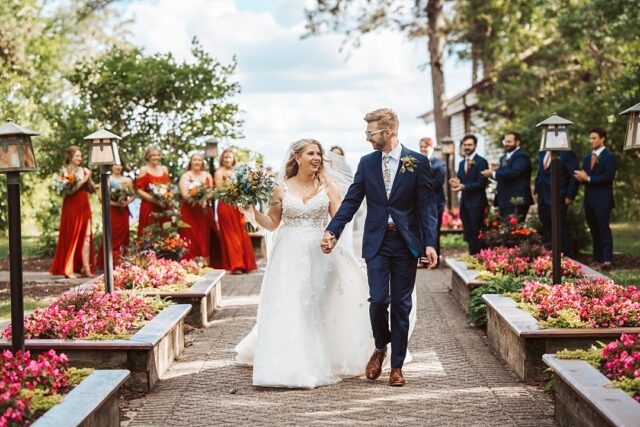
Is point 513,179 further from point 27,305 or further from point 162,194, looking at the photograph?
point 27,305

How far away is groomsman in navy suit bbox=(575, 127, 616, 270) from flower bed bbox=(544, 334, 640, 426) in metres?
8.84

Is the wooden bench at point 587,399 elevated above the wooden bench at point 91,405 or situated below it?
below

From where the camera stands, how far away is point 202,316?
11727mm

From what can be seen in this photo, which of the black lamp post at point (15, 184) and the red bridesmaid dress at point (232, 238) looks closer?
the black lamp post at point (15, 184)

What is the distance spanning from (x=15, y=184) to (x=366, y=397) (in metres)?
3.03

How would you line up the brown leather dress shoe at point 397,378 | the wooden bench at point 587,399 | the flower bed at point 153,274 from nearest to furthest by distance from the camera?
the wooden bench at point 587,399 → the brown leather dress shoe at point 397,378 → the flower bed at point 153,274

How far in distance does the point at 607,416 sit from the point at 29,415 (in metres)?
3.08

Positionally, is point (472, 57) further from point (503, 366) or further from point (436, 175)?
point (503, 366)

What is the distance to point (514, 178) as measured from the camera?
15.6 meters

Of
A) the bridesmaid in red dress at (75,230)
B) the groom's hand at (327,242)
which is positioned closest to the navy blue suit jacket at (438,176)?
the bridesmaid in red dress at (75,230)

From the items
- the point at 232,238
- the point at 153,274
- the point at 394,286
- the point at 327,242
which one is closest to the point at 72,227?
the point at 232,238

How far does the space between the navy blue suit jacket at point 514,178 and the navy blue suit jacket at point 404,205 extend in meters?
7.49

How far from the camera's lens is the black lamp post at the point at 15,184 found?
22.8 ft

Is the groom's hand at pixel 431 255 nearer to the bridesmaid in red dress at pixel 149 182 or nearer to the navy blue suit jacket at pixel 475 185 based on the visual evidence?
the navy blue suit jacket at pixel 475 185
